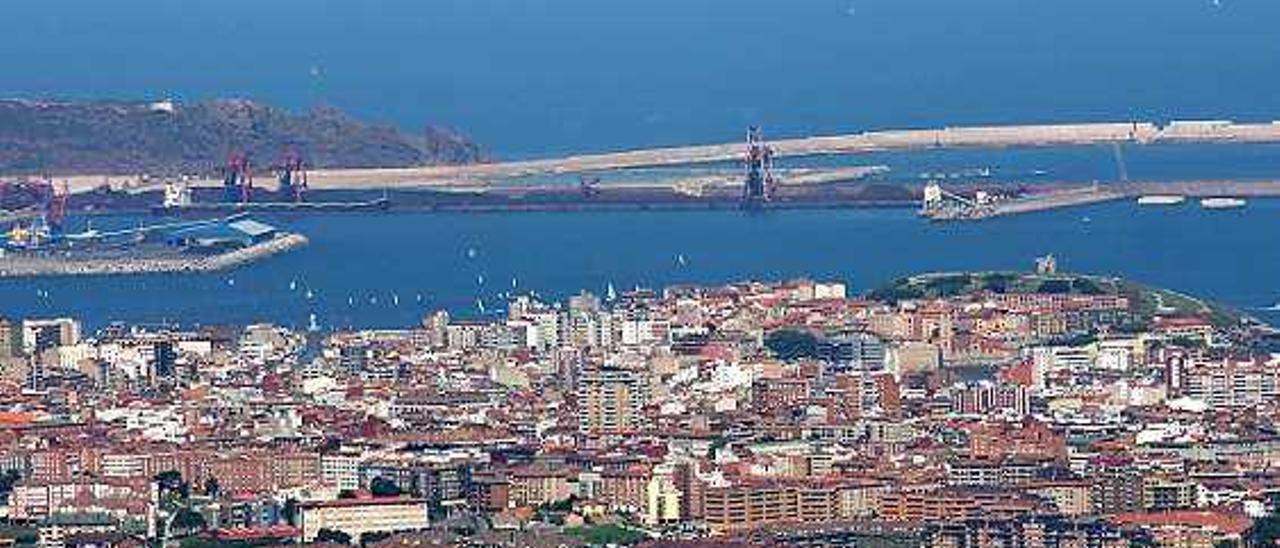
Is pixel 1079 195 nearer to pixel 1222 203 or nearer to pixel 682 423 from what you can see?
pixel 1222 203

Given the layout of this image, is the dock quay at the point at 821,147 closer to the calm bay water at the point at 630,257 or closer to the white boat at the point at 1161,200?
the calm bay water at the point at 630,257

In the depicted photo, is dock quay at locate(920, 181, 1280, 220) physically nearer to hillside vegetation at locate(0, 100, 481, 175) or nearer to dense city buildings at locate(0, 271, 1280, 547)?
hillside vegetation at locate(0, 100, 481, 175)

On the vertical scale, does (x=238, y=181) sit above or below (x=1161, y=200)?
above

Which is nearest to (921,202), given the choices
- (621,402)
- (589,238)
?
(589,238)

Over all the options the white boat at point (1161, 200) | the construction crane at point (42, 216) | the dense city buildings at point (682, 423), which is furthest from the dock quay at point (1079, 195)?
the dense city buildings at point (682, 423)

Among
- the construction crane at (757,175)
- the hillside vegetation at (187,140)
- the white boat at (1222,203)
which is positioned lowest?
the white boat at (1222,203)

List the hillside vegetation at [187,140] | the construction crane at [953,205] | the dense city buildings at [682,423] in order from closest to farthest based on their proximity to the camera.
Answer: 1. the dense city buildings at [682,423]
2. the construction crane at [953,205]
3. the hillside vegetation at [187,140]

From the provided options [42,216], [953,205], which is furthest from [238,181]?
[953,205]
